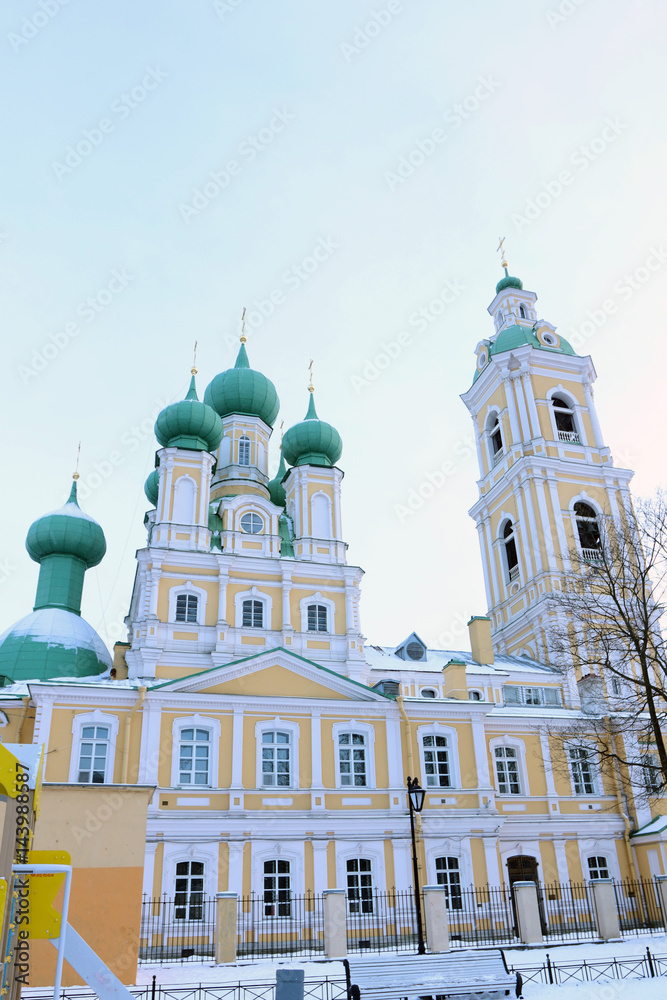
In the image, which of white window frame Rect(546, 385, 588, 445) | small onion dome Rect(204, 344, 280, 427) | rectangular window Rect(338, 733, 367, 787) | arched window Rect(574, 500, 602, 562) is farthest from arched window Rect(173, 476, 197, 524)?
white window frame Rect(546, 385, 588, 445)

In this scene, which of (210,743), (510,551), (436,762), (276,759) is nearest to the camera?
(210,743)

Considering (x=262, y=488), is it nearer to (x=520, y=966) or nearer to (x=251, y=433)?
(x=251, y=433)

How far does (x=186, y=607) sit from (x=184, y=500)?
4.52 m

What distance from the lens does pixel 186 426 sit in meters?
32.4

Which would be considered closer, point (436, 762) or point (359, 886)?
point (359, 886)

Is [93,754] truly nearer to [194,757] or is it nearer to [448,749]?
[194,757]

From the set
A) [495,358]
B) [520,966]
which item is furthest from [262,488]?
[520,966]

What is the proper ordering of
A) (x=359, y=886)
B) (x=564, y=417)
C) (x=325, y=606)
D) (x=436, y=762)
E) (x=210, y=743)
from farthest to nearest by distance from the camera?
(x=564, y=417) → (x=325, y=606) → (x=436, y=762) → (x=210, y=743) → (x=359, y=886)

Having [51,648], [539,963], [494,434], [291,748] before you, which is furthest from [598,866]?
[494,434]

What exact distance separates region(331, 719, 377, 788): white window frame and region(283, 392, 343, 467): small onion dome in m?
14.4

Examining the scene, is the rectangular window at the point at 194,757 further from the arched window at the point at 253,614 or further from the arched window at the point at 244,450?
the arched window at the point at 244,450

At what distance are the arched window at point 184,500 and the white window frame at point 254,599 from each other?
360 centimetres

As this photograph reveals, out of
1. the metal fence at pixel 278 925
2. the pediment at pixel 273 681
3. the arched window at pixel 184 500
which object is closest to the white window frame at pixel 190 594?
the arched window at pixel 184 500

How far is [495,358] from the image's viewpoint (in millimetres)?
40531
